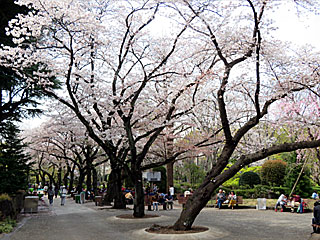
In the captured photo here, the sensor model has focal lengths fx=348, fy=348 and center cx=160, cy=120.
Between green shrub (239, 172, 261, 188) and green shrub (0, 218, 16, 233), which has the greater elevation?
green shrub (239, 172, 261, 188)

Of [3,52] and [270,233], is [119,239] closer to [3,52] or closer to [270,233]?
[270,233]

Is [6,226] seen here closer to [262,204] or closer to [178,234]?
[178,234]

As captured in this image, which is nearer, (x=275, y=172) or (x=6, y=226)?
(x=6, y=226)

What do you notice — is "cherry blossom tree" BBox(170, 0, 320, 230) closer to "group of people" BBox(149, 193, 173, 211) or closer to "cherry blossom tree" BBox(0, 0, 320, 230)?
"cherry blossom tree" BBox(0, 0, 320, 230)

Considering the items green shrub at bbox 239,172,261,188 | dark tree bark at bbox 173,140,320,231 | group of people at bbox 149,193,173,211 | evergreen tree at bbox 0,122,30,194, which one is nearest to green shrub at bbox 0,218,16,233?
evergreen tree at bbox 0,122,30,194

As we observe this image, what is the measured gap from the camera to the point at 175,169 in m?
41.3

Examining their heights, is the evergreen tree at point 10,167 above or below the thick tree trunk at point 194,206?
above

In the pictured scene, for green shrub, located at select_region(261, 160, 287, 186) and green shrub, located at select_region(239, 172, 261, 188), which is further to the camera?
green shrub, located at select_region(239, 172, 261, 188)

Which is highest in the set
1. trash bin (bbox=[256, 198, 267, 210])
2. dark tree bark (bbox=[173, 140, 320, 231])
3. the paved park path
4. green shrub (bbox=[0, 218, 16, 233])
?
dark tree bark (bbox=[173, 140, 320, 231])

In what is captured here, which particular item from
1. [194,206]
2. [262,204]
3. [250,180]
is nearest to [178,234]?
[194,206]

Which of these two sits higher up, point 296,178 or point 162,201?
point 296,178

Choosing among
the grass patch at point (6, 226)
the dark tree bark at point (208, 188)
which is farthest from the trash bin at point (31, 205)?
the dark tree bark at point (208, 188)

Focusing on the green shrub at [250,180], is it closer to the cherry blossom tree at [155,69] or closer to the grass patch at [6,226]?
the cherry blossom tree at [155,69]

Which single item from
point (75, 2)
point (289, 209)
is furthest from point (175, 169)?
point (75, 2)
